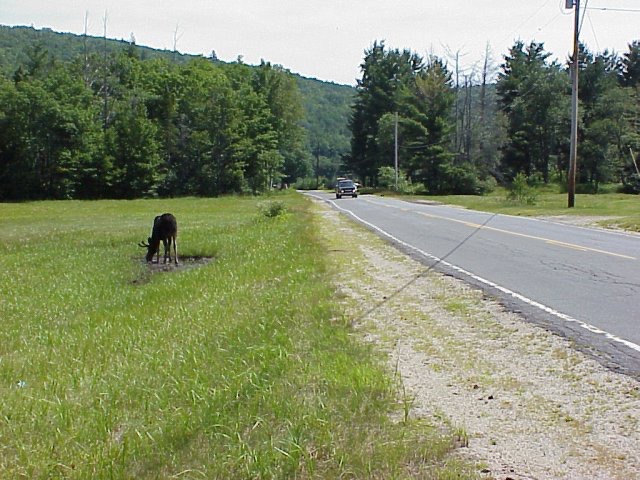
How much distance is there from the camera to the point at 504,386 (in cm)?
640

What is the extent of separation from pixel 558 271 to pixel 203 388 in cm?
844

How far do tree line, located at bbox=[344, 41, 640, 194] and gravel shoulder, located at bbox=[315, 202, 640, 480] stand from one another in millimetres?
62537

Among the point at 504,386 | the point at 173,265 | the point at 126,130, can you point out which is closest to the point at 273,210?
the point at 173,265

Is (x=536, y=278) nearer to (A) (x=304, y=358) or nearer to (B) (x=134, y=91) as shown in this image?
(A) (x=304, y=358)

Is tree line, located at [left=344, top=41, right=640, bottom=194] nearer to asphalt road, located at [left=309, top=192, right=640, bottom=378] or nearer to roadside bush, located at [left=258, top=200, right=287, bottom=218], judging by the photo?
roadside bush, located at [left=258, top=200, right=287, bottom=218]

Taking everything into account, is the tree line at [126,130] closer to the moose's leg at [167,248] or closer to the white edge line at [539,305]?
the moose's leg at [167,248]

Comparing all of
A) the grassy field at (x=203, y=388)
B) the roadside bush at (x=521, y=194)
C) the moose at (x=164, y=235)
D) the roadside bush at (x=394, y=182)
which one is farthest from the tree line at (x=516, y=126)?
the grassy field at (x=203, y=388)

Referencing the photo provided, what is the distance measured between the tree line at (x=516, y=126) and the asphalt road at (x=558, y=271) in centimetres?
5003

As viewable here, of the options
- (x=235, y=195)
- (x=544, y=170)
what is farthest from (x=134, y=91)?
(x=544, y=170)

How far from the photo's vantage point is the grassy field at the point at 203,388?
5.03 m

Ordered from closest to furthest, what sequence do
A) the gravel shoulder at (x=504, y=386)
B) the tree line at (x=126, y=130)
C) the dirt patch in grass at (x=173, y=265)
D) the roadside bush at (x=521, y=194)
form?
the gravel shoulder at (x=504, y=386), the dirt patch in grass at (x=173, y=265), the roadside bush at (x=521, y=194), the tree line at (x=126, y=130)

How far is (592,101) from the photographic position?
261 feet

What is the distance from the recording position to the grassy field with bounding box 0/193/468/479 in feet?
16.5

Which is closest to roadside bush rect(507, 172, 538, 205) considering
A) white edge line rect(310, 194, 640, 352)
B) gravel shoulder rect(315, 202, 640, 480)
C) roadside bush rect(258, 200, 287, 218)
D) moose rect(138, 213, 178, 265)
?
roadside bush rect(258, 200, 287, 218)
